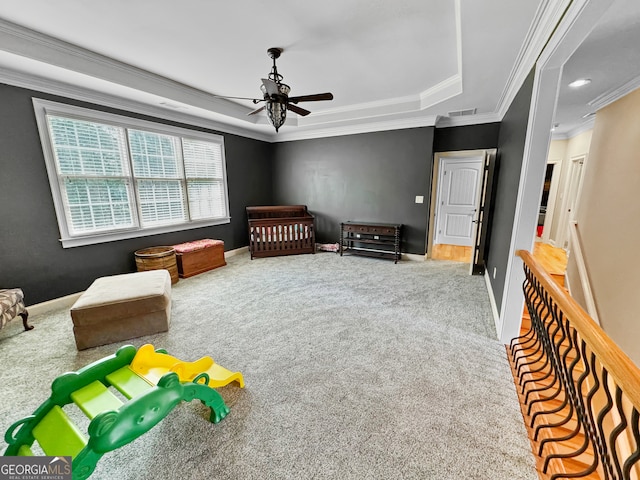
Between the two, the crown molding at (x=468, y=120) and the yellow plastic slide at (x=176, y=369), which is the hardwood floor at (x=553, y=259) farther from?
the yellow plastic slide at (x=176, y=369)

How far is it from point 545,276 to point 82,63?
14.7 feet

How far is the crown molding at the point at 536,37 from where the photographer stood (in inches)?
64.1

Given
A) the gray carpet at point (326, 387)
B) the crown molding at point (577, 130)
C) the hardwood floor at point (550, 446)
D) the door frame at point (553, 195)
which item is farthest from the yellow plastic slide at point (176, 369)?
the door frame at point (553, 195)


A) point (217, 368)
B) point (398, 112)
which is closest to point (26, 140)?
point (217, 368)

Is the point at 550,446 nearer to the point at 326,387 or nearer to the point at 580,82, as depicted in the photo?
the point at 326,387

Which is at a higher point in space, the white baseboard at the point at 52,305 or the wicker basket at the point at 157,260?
the wicker basket at the point at 157,260

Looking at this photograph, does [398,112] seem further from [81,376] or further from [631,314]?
[81,376]

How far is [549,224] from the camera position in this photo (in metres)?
5.65

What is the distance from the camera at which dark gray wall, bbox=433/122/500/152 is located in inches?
174

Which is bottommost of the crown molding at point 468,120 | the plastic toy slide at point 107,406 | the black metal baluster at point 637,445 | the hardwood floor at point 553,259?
the hardwood floor at point 553,259

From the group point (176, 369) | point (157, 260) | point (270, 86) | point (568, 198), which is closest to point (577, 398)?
point (176, 369)

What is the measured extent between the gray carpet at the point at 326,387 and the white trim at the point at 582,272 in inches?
39.3

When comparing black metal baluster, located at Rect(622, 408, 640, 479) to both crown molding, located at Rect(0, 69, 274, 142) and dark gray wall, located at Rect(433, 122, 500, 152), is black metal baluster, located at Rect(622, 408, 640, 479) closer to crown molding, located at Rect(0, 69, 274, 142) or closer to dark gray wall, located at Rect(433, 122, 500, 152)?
dark gray wall, located at Rect(433, 122, 500, 152)

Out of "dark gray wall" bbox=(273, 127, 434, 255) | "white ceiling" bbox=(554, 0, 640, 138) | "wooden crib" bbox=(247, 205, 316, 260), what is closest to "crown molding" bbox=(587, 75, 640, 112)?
"white ceiling" bbox=(554, 0, 640, 138)
